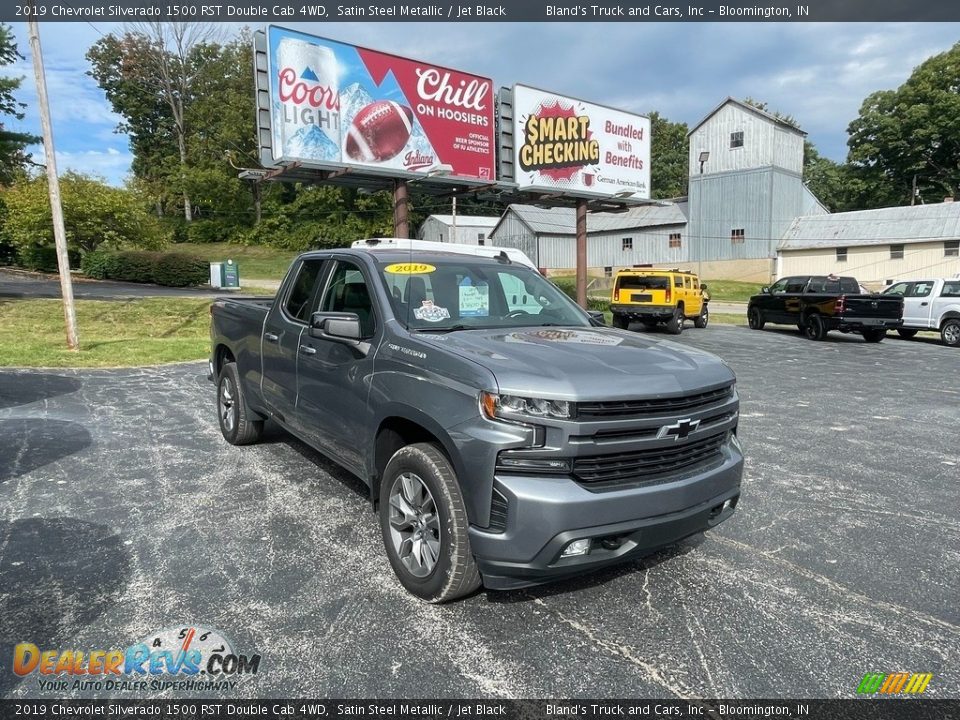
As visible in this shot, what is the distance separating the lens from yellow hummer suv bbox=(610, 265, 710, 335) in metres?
A: 18.7

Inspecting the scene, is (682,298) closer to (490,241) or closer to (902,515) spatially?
(902,515)

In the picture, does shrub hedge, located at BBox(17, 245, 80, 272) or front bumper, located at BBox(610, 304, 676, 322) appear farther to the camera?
shrub hedge, located at BBox(17, 245, 80, 272)

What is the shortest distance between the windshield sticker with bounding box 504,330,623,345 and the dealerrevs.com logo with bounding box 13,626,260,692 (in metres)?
2.05

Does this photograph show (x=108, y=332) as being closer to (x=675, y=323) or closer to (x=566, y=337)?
(x=566, y=337)

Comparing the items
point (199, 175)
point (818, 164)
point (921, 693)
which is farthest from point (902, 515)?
point (818, 164)

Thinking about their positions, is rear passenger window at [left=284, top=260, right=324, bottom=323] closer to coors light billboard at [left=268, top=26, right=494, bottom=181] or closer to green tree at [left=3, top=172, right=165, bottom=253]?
coors light billboard at [left=268, top=26, right=494, bottom=181]

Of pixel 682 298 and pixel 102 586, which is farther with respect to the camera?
pixel 682 298

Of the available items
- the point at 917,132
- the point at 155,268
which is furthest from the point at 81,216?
the point at 917,132

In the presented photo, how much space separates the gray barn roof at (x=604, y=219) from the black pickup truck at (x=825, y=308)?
26.8 meters

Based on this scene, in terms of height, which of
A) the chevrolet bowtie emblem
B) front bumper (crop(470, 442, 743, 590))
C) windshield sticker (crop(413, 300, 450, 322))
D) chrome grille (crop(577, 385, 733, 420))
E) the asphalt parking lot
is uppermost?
windshield sticker (crop(413, 300, 450, 322))

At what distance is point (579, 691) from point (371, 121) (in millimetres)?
15342

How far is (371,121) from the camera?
15.5 metres

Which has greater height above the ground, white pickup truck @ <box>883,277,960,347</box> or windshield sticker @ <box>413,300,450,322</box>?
windshield sticker @ <box>413,300,450,322</box>

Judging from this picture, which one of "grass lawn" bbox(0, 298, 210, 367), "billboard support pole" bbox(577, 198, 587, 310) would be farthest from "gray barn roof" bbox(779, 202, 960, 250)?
"grass lawn" bbox(0, 298, 210, 367)
